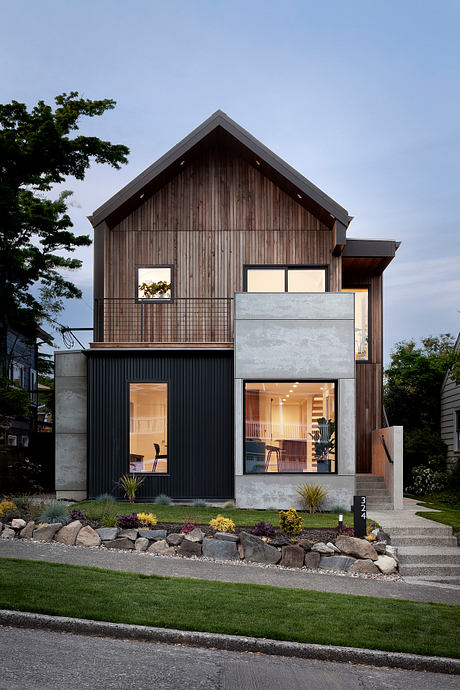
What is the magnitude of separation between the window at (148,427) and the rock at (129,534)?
4.06 meters

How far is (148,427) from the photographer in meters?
14.9

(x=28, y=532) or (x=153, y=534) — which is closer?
(x=153, y=534)

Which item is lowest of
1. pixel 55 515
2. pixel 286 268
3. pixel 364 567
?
pixel 364 567

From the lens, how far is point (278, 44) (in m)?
20.6

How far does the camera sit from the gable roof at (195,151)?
51.9 feet

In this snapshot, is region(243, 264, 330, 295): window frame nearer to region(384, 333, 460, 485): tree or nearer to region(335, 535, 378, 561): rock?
region(384, 333, 460, 485): tree

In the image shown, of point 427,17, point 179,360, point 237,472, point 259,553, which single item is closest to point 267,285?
point 179,360

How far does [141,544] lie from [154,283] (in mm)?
7779

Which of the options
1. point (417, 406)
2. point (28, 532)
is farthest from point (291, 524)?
point (417, 406)

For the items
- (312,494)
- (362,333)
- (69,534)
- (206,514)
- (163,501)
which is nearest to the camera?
(69,534)

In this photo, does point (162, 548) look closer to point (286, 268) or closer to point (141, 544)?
point (141, 544)

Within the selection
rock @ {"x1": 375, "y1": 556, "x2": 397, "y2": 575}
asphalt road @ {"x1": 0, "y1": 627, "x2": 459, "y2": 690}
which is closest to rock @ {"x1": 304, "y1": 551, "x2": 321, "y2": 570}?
rock @ {"x1": 375, "y1": 556, "x2": 397, "y2": 575}

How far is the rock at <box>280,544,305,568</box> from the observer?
10.0m

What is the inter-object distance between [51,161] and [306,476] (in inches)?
419
